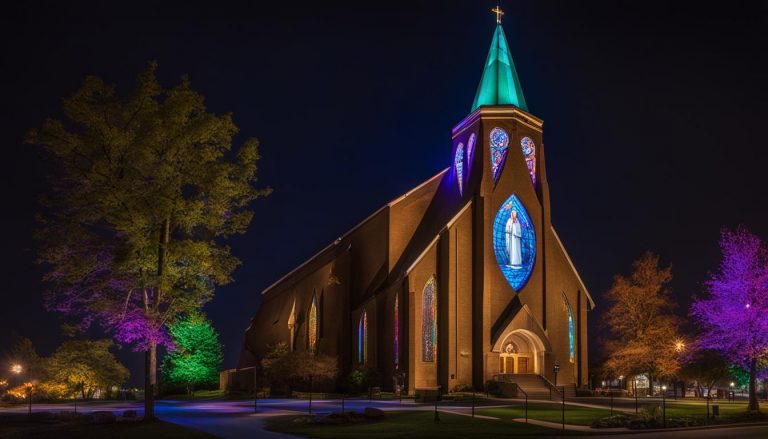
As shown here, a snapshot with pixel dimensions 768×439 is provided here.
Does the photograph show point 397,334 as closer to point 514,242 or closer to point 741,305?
point 514,242

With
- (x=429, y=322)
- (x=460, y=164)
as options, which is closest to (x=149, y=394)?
(x=429, y=322)

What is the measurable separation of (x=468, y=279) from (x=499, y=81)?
17.4m

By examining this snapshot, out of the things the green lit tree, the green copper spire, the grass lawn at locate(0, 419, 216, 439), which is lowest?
the green lit tree

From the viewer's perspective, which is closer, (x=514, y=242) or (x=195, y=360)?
(x=514, y=242)

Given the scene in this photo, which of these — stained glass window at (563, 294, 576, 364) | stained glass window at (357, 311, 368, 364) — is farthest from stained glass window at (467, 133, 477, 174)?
stained glass window at (357, 311, 368, 364)

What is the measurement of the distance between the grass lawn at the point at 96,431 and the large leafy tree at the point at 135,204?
7.16ft

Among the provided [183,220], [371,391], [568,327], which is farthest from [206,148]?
[568,327]

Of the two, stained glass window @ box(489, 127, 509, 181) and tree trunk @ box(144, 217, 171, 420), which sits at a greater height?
stained glass window @ box(489, 127, 509, 181)

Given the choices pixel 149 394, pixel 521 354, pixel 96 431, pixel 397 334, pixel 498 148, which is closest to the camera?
pixel 96 431

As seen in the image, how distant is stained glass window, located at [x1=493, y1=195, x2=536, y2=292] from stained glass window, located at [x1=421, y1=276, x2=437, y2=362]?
5814 mm

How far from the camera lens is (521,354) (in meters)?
53.1

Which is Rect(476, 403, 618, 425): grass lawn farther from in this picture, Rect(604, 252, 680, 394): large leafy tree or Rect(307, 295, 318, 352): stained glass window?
Rect(307, 295, 318, 352): stained glass window

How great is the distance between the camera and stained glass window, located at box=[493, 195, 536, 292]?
53688 millimetres

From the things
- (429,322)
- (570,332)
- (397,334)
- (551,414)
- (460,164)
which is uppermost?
(460,164)
